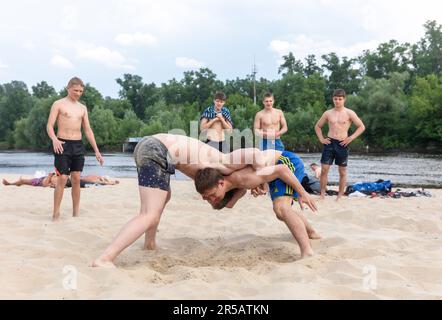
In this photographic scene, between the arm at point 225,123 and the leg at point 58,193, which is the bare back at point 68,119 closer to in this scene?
the leg at point 58,193

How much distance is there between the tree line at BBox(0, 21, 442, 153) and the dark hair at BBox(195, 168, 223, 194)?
146 ft

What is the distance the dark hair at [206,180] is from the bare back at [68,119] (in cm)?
305

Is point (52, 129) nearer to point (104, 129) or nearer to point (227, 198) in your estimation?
point (227, 198)

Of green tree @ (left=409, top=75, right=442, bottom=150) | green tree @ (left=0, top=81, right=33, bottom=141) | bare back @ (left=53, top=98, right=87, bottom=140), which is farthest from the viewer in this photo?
green tree @ (left=0, top=81, right=33, bottom=141)

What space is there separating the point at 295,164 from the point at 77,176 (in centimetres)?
305

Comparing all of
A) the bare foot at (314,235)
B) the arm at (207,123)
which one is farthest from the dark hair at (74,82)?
the bare foot at (314,235)

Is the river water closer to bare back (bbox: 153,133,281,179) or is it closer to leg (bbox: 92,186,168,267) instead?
bare back (bbox: 153,133,281,179)

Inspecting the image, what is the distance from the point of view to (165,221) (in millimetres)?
5887

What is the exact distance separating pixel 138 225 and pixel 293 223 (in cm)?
138

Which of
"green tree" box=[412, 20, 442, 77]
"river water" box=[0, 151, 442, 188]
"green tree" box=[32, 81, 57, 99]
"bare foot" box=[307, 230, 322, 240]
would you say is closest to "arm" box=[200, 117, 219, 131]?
"bare foot" box=[307, 230, 322, 240]

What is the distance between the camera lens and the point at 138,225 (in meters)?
3.62

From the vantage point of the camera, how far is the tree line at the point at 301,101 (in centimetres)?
4850

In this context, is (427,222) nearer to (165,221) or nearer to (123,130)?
(165,221)

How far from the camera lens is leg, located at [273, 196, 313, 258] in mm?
4047
